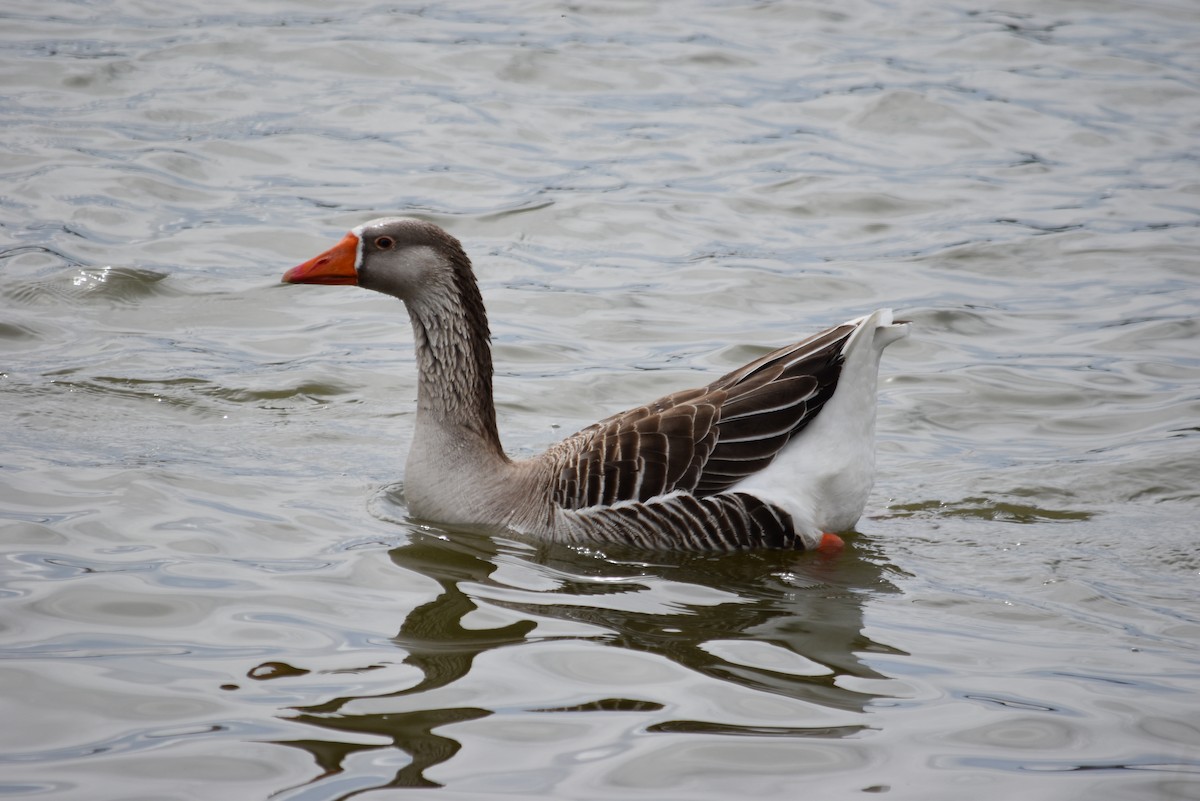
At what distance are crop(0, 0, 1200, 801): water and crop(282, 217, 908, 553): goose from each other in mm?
238

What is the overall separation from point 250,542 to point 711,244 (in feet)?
25.1

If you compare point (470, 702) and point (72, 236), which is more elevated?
point (72, 236)

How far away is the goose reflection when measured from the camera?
538cm

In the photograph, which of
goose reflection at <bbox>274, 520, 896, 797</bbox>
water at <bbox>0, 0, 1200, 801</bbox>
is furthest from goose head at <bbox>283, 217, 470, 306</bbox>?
goose reflection at <bbox>274, 520, 896, 797</bbox>

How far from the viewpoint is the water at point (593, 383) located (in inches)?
213

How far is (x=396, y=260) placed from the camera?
8109 millimetres

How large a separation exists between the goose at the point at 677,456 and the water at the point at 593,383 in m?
0.24

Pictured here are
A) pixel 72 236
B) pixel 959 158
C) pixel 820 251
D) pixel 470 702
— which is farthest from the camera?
pixel 959 158

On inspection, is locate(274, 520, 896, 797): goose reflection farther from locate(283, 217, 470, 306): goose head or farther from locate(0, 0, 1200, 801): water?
locate(283, 217, 470, 306): goose head

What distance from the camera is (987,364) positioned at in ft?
36.8

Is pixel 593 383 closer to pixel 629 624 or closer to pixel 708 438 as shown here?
pixel 708 438

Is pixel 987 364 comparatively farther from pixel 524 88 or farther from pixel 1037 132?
pixel 524 88

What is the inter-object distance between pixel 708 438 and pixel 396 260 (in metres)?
2.12

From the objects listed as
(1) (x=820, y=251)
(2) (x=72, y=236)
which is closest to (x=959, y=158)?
(1) (x=820, y=251)
